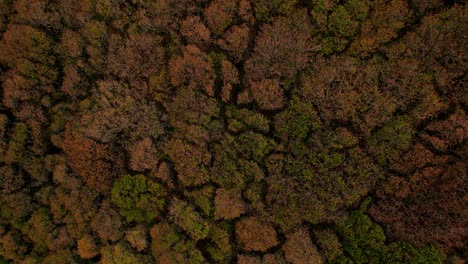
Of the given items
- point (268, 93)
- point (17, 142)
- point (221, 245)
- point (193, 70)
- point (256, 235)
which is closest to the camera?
point (268, 93)

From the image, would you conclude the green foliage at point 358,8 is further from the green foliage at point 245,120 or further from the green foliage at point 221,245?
the green foliage at point 221,245

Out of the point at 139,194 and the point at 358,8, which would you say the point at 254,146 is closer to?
the point at 139,194

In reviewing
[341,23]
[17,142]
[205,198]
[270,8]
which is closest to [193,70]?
[270,8]

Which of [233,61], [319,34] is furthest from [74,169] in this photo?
[319,34]

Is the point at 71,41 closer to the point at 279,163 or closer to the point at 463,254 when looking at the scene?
the point at 279,163

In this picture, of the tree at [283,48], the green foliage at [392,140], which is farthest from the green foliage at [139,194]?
the green foliage at [392,140]
